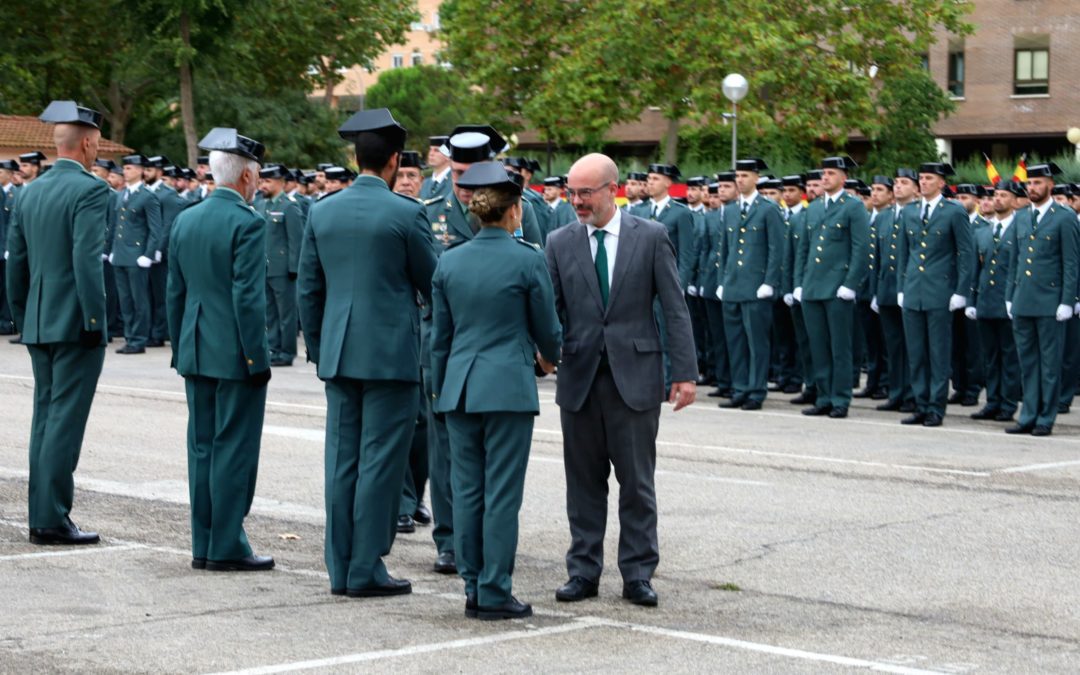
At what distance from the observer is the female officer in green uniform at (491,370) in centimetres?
781

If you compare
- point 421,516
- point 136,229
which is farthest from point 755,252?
point 136,229

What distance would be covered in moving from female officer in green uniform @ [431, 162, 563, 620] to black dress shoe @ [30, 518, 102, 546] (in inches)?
99.4

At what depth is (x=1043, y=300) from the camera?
52.4 feet

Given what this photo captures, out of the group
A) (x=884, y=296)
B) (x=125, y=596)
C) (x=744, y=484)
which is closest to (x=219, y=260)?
(x=125, y=596)

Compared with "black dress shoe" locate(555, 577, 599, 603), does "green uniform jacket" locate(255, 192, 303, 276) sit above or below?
above

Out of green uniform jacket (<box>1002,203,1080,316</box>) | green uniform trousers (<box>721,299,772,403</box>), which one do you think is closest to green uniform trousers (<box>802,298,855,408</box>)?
green uniform trousers (<box>721,299,772,403</box>)

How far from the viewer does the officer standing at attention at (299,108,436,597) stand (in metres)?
8.23

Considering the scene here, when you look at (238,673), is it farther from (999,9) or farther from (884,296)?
(999,9)

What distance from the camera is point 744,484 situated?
12.2m

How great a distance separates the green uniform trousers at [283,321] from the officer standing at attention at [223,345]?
1276 centimetres

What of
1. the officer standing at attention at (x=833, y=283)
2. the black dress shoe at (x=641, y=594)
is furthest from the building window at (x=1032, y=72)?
the black dress shoe at (x=641, y=594)

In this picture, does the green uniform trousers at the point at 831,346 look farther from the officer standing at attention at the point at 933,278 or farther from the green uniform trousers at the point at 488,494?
the green uniform trousers at the point at 488,494

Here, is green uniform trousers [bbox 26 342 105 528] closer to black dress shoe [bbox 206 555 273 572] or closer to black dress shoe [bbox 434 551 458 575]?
black dress shoe [bbox 206 555 273 572]

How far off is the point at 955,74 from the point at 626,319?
60.4 m
